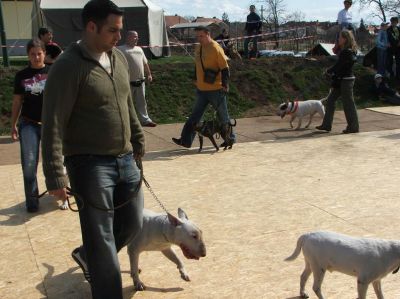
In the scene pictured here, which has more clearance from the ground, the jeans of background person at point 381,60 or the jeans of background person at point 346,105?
the jeans of background person at point 381,60

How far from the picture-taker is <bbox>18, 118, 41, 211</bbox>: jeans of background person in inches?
232

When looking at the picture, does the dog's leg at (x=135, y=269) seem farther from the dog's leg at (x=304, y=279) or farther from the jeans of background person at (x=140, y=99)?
the jeans of background person at (x=140, y=99)

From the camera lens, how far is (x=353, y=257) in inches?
136

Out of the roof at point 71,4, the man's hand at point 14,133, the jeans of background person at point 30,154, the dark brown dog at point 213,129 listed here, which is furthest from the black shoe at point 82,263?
the roof at point 71,4

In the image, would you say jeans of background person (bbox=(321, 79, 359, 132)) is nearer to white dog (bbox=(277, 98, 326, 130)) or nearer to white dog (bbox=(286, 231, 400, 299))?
white dog (bbox=(277, 98, 326, 130))

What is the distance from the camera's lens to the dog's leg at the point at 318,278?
362 centimetres

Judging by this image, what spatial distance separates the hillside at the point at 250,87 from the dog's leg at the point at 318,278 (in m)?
9.26

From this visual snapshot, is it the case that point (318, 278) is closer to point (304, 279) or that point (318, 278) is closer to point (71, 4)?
point (304, 279)

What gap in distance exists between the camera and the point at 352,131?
10461 millimetres

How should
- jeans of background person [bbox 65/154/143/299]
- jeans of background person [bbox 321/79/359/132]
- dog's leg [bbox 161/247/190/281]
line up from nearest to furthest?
jeans of background person [bbox 65/154/143/299], dog's leg [bbox 161/247/190/281], jeans of background person [bbox 321/79/359/132]

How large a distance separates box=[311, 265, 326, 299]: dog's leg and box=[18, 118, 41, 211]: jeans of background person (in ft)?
11.4

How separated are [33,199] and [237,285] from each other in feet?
9.41

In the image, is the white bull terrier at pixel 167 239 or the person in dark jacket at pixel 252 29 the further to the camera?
the person in dark jacket at pixel 252 29

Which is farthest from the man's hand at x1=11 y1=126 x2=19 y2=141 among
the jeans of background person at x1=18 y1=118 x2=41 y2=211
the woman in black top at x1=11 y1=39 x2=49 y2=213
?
the jeans of background person at x1=18 y1=118 x2=41 y2=211
